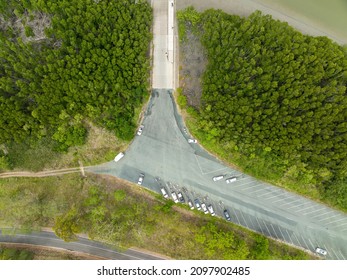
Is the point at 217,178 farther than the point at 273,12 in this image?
No

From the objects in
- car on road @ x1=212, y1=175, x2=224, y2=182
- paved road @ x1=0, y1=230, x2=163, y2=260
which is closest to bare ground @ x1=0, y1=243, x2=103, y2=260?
paved road @ x1=0, y1=230, x2=163, y2=260

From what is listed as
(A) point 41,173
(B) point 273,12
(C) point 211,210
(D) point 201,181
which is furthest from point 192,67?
(A) point 41,173

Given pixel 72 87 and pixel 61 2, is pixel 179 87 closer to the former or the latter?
pixel 72 87

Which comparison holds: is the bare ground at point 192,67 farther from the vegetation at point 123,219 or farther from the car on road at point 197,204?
the vegetation at point 123,219

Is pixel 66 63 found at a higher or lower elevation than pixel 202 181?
higher

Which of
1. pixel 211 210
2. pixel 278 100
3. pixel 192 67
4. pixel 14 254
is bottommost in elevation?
pixel 14 254

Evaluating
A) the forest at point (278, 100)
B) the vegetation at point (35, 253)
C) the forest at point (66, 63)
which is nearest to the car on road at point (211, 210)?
the forest at point (278, 100)

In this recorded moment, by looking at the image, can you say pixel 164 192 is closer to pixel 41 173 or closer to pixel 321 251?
pixel 41 173
